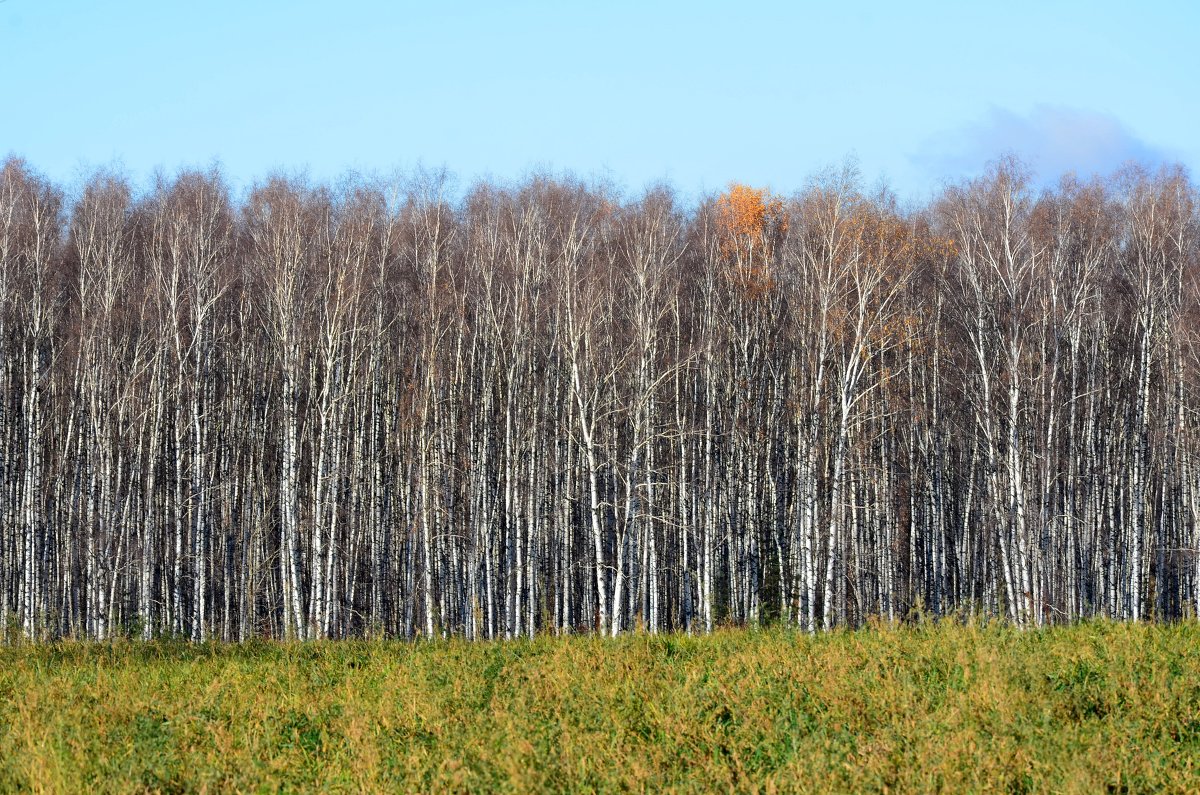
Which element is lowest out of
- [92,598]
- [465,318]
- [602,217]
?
[92,598]

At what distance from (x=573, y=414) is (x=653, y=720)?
675 inches

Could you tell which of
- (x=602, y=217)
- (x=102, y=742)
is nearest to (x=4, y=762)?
(x=102, y=742)

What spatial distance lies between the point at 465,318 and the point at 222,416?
6.42 meters

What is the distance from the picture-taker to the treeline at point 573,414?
22422 millimetres

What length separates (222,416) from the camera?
25.8 m

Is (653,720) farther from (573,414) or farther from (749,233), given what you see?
(749,233)

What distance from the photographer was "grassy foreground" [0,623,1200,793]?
21.1 ft

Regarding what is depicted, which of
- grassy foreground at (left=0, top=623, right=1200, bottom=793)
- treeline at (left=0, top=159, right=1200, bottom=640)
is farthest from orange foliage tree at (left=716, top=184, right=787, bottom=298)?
grassy foreground at (left=0, top=623, right=1200, bottom=793)

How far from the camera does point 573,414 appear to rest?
24.7 m

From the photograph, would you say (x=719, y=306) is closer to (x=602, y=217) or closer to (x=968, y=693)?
(x=602, y=217)

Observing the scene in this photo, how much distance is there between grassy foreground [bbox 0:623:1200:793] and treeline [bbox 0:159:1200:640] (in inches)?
413

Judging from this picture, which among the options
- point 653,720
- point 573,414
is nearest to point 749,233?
point 573,414

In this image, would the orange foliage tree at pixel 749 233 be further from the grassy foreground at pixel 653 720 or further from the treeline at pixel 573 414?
the grassy foreground at pixel 653 720

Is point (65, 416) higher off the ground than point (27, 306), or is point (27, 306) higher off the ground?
point (27, 306)
